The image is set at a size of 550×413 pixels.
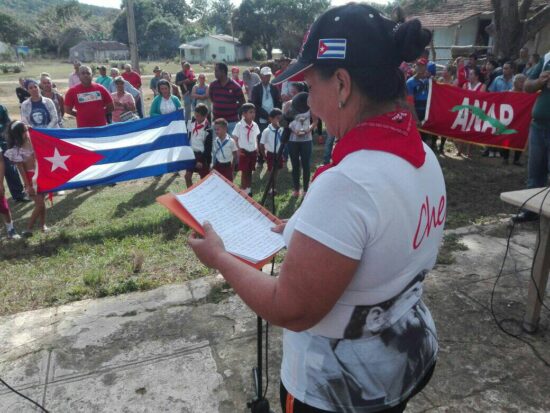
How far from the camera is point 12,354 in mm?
3115

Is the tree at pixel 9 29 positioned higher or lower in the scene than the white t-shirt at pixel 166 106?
higher

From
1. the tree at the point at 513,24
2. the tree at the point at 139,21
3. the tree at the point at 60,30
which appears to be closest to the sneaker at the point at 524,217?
the tree at the point at 513,24

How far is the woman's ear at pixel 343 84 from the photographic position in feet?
3.58

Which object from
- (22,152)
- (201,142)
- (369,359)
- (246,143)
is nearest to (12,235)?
(22,152)

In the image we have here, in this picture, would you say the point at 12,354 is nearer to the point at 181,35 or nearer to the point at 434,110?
the point at 434,110

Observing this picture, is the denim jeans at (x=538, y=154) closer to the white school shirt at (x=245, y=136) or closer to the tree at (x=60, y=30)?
the white school shirt at (x=245, y=136)

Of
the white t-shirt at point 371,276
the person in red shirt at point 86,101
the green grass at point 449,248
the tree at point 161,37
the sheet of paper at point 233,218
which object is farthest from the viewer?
the tree at point 161,37

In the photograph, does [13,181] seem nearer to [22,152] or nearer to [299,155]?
[22,152]

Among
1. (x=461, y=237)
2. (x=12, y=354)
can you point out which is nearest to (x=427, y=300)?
(x=461, y=237)

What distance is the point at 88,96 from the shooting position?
7699 millimetres

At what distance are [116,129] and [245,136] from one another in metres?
2.01

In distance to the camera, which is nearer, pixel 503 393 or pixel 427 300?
pixel 503 393

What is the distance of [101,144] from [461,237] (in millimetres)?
5054

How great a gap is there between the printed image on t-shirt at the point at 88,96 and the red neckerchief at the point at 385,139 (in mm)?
7636
